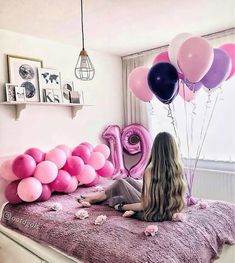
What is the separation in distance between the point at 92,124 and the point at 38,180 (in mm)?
1394

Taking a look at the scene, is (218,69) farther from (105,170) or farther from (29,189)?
(29,189)

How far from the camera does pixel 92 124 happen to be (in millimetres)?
3580

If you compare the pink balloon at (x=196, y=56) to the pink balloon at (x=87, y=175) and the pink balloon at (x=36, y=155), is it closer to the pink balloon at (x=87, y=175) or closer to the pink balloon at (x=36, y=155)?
the pink balloon at (x=87, y=175)

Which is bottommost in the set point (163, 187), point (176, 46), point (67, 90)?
point (163, 187)

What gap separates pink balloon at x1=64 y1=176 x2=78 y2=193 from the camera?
262 cm

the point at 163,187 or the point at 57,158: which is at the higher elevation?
the point at 57,158

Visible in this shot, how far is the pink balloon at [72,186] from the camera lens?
262 centimetres

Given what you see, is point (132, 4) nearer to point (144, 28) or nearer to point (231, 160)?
point (144, 28)

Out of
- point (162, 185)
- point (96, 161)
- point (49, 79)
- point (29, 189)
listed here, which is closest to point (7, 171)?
point (29, 189)

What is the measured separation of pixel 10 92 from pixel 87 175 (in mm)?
1170

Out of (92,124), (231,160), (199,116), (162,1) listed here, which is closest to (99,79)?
(92,124)

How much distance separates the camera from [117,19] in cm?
247

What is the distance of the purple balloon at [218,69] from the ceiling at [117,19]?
1.70ft

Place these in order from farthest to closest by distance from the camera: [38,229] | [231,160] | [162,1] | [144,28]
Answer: [231,160]
[144,28]
[162,1]
[38,229]
